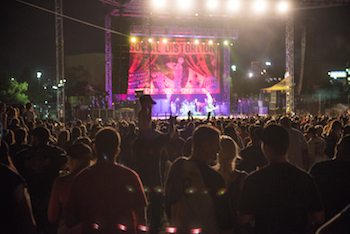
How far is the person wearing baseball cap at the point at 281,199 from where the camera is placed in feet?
7.32

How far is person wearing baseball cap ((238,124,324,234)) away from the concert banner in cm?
2448

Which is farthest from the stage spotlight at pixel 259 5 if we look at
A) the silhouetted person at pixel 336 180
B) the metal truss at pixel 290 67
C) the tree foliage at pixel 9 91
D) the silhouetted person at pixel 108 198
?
the tree foliage at pixel 9 91

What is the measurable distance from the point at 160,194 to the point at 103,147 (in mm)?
2132

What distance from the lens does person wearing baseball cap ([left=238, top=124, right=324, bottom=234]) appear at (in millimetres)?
2230

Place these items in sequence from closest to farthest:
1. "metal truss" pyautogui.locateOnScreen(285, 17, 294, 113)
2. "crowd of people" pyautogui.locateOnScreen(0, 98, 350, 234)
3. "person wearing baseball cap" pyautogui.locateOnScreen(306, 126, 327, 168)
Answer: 1. "crowd of people" pyautogui.locateOnScreen(0, 98, 350, 234)
2. "person wearing baseball cap" pyautogui.locateOnScreen(306, 126, 327, 168)
3. "metal truss" pyautogui.locateOnScreen(285, 17, 294, 113)

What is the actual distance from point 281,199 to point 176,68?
2553 centimetres

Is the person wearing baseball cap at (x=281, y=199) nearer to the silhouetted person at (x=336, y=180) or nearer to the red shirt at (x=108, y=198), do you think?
the silhouetted person at (x=336, y=180)

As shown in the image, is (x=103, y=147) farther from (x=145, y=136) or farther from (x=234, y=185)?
(x=145, y=136)

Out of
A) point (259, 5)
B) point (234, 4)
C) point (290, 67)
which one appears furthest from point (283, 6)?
point (290, 67)

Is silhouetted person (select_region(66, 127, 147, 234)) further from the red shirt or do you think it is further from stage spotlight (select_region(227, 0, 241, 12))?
stage spotlight (select_region(227, 0, 241, 12))

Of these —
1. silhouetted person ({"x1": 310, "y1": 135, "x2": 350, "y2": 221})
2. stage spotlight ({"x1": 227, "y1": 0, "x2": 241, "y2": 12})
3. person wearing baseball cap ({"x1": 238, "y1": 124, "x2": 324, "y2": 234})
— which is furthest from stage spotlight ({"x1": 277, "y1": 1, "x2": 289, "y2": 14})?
person wearing baseball cap ({"x1": 238, "y1": 124, "x2": 324, "y2": 234})

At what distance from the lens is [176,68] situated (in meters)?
27.3

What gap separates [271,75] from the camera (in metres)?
40.7

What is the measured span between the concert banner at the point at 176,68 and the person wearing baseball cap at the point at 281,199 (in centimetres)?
2448
